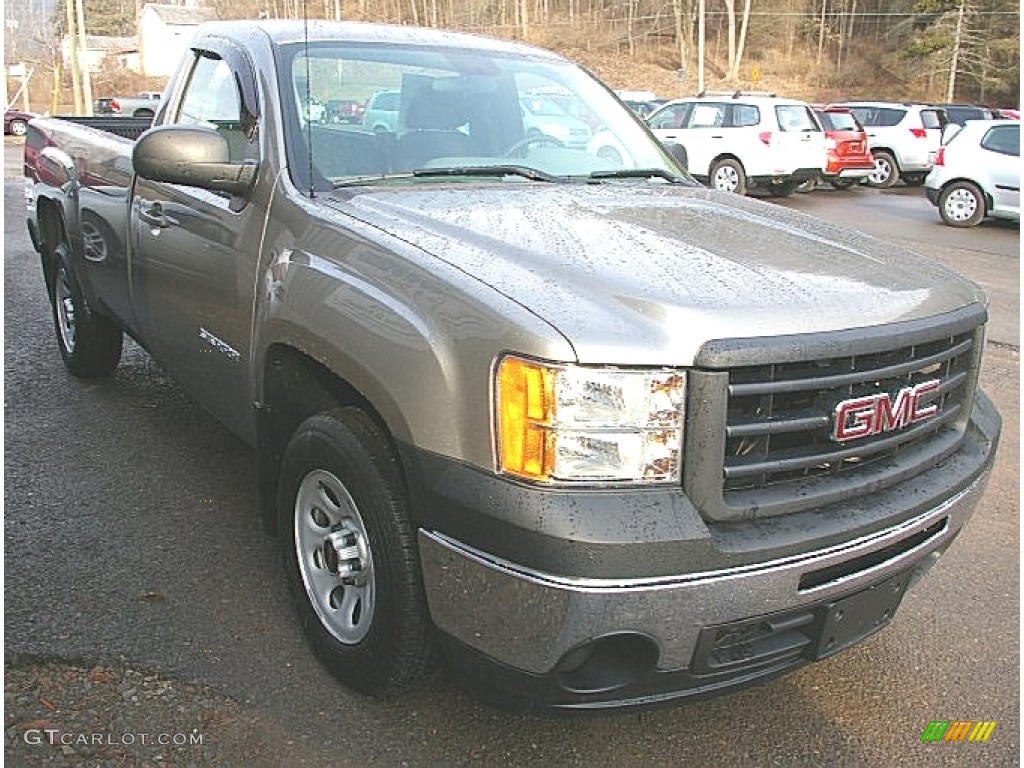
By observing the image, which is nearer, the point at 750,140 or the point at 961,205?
the point at 961,205

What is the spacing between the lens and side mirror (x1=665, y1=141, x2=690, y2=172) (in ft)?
14.1

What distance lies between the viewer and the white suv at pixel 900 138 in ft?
67.4

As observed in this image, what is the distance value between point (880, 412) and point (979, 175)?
13.6 metres

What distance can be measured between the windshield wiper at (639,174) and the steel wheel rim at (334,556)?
1.55m

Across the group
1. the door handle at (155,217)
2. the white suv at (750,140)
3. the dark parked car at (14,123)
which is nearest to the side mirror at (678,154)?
the door handle at (155,217)

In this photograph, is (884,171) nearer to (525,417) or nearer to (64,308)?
(64,308)

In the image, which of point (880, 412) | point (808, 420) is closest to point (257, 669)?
point (808, 420)

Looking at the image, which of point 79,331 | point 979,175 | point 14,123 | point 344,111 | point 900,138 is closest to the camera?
point 344,111

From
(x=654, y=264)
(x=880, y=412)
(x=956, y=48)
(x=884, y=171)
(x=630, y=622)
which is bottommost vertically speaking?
(x=884, y=171)

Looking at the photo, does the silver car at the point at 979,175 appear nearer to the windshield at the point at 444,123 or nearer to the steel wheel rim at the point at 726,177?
the steel wheel rim at the point at 726,177

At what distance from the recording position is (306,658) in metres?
2.99

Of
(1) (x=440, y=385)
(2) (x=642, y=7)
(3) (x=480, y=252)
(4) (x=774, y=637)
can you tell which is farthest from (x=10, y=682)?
(2) (x=642, y=7)

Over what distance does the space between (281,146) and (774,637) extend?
82.3 inches

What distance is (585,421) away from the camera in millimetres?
2078
